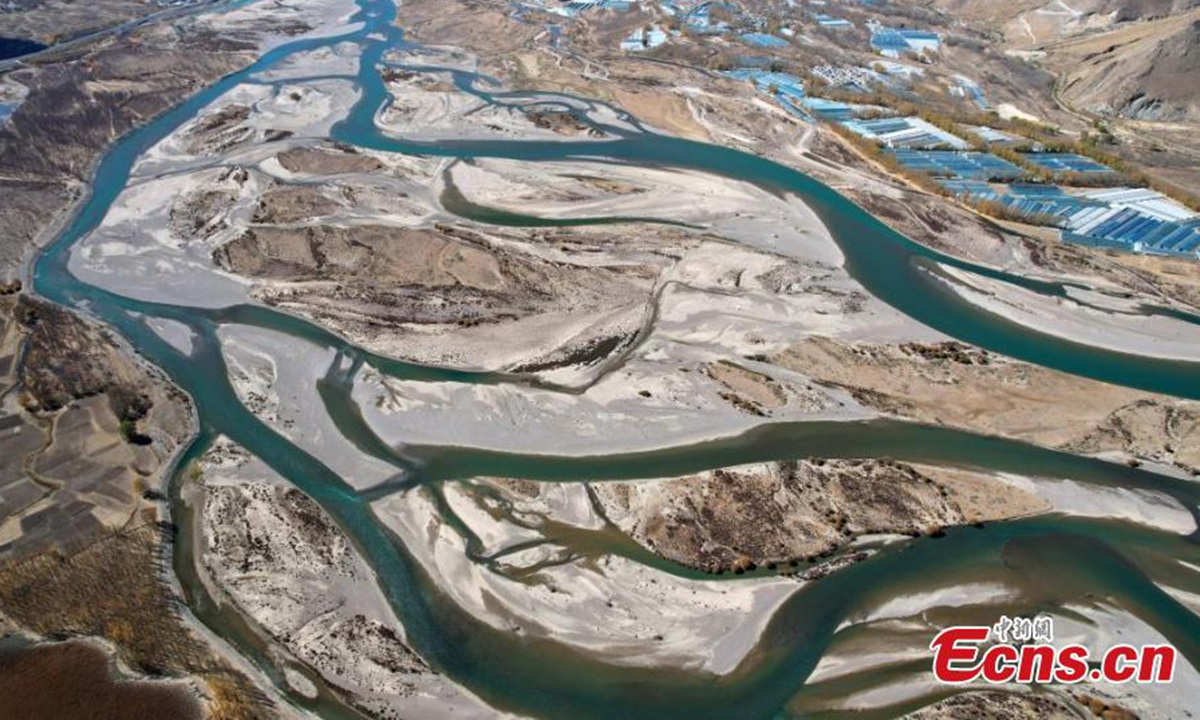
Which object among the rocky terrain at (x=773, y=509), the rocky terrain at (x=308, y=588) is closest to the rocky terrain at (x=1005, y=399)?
the rocky terrain at (x=773, y=509)

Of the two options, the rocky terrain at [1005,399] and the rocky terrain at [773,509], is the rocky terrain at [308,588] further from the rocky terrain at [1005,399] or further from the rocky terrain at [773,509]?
the rocky terrain at [1005,399]

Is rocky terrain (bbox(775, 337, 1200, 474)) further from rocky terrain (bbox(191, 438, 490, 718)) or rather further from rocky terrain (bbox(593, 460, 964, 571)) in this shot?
rocky terrain (bbox(191, 438, 490, 718))

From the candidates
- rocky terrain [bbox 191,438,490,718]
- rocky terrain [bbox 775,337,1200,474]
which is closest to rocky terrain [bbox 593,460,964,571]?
rocky terrain [bbox 775,337,1200,474]

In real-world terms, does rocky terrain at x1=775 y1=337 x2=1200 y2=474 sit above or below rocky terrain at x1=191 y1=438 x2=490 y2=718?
above

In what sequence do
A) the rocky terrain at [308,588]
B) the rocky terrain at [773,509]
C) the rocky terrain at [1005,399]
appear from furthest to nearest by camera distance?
the rocky terrain at [1005,399] → the rocky terrain at [773,509] → the rocky terrain at [308,588]

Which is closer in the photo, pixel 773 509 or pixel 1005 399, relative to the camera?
pixel 773 509

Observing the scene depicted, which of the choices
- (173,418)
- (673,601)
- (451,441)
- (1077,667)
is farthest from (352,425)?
(1077,667)

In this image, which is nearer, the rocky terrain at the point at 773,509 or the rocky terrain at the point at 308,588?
the rocky terrain at the point at 308,588

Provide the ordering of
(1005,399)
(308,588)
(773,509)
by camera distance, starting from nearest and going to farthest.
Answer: (308,588), (773,509), (1005,399)

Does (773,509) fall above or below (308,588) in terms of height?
above

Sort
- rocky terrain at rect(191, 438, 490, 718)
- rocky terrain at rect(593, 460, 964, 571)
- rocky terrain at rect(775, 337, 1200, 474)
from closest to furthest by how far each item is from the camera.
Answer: rocky terrain at rect(191, 438, 490, 718) → rocky terrain at rect(593, 460, 964, 571) → rocky terrain at rect(775, 337, 1200, 474)

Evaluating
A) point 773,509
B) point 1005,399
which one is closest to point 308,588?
point 773,509

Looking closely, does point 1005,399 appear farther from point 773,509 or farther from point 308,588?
point 308,588

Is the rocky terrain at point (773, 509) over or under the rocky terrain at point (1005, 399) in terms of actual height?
under
